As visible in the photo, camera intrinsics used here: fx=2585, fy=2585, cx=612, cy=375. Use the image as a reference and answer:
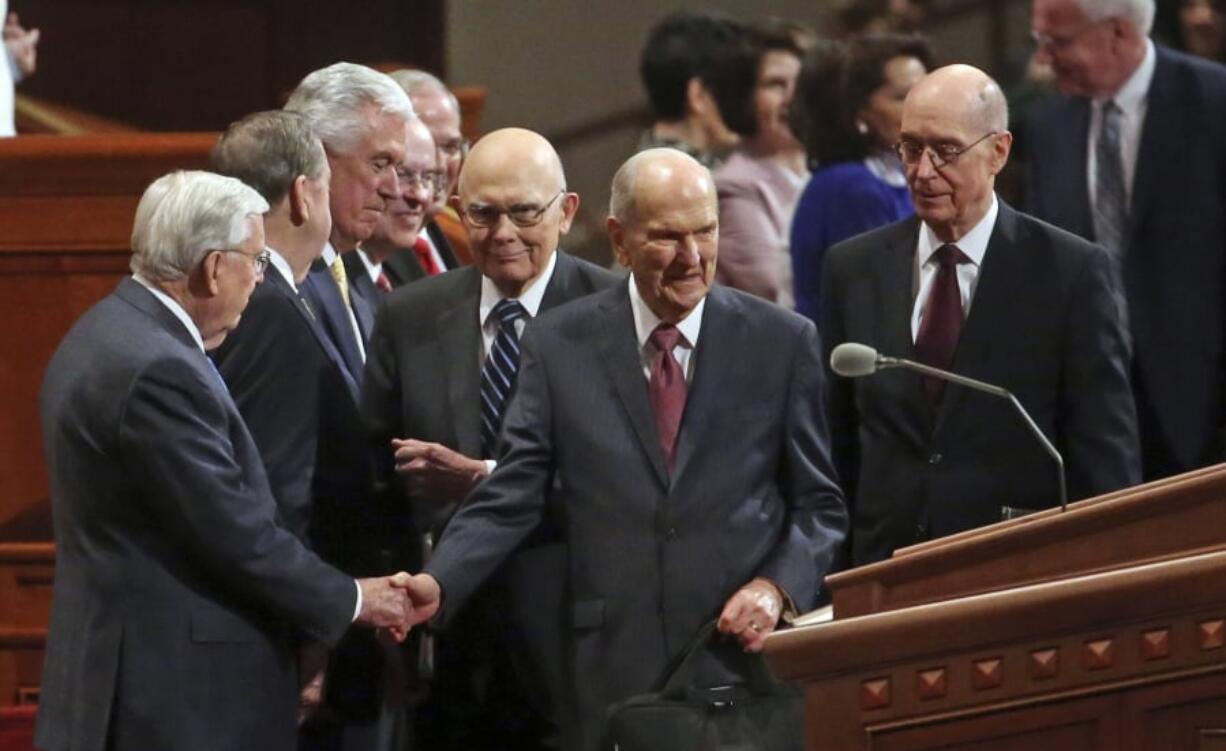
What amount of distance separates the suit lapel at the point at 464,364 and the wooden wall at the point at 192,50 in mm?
4497

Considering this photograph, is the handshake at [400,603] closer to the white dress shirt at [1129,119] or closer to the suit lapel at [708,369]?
the suit lapel at [708,369]

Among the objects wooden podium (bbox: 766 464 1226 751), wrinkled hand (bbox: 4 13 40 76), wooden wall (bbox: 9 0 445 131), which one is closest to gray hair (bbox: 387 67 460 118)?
wrinkled hand (bbox: 4 13 40 76)

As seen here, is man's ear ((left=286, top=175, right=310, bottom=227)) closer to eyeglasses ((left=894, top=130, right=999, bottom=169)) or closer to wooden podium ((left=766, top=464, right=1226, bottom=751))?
eyeglasses ((left=894, top=130, right=999, bottom=169))

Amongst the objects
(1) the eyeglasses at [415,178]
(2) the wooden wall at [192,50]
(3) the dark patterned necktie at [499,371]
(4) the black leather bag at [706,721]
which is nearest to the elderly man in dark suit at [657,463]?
(4) the black leather bag at [706,721]

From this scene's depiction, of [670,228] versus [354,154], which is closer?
[670,228]

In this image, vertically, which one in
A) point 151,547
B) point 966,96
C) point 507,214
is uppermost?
point 966,96

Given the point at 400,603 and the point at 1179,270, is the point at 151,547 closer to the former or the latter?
the point at 400,603

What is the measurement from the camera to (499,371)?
477 cm

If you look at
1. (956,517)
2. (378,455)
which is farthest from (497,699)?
(956,517)

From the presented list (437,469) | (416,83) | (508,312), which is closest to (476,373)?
(508,312)

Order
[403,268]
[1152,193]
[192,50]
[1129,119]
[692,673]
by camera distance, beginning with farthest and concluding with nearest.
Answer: [192,50] < [1129,119] < [1152,193] < [403,268] < [692,673]

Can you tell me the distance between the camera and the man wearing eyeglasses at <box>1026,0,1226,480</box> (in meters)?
→ 5.55

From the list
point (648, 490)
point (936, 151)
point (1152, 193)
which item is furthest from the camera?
point (1152, 193)

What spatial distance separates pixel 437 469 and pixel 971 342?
3.25 feet
